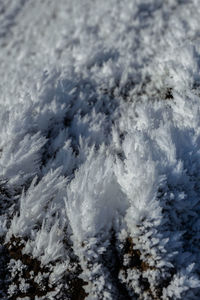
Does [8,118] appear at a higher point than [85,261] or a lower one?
higher

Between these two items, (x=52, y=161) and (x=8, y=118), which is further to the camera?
(x=8, y=118)

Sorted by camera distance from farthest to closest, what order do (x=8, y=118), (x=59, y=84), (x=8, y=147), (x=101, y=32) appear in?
(x=101, y=32), (x=59, y=84), (x=8, y=118), (x=8, y=147)

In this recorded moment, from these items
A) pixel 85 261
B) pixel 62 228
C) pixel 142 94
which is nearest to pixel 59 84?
pixel 142 94

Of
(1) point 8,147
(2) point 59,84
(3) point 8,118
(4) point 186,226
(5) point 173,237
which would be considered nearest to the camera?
(5) point 173,237

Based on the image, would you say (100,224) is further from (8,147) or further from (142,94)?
(142,94)

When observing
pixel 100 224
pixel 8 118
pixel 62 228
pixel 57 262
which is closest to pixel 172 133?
pixel 100 224

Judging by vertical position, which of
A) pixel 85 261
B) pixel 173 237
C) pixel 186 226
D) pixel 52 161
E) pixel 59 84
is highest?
pixel 59 84
